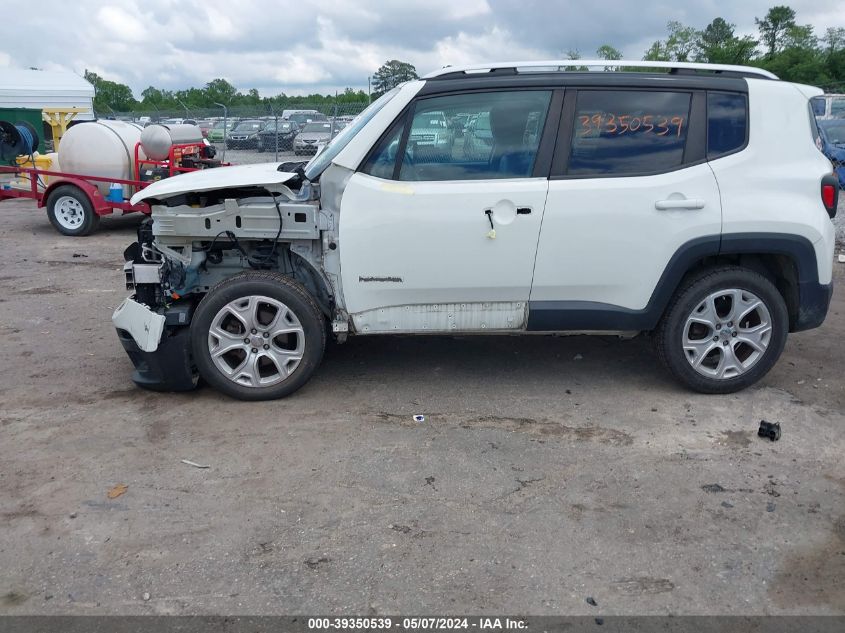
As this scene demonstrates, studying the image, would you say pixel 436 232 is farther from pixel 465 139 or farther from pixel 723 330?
pixel 723 330

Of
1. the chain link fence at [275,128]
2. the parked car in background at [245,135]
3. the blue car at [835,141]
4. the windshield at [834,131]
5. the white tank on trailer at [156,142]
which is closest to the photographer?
the white tank on trailer at [156,142]

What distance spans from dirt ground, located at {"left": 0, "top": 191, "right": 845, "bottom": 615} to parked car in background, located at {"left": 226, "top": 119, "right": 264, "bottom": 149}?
732 inches

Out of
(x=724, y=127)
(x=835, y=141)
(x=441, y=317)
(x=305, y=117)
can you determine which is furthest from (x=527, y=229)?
(x=305, y=117)

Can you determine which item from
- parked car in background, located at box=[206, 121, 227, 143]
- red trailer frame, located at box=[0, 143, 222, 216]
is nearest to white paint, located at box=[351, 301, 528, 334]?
red trailer frame, located at box=[0, 143, 222, 216]

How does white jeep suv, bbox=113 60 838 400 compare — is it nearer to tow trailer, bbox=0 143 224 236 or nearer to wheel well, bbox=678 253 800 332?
wheel well, bbox=678 253 800 332

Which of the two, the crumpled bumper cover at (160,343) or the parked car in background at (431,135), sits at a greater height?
the parked car in background at (431,135)

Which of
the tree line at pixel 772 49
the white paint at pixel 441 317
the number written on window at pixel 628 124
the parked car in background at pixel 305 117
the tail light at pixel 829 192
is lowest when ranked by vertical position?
the white paint at pixel 441 317

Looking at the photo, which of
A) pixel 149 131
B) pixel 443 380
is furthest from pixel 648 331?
pixel 149 131

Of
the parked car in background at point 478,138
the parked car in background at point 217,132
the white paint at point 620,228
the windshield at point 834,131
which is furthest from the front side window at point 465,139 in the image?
the parked car in background at point 217,132

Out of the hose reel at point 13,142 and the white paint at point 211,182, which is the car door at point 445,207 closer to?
the white paint at point 211,182

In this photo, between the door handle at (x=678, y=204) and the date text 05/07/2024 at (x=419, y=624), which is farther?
the door handle at (x=678, y=204)

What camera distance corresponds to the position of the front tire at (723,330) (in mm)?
4816

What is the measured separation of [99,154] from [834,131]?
597 inches

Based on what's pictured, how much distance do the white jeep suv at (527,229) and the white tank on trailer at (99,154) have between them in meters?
7.90
